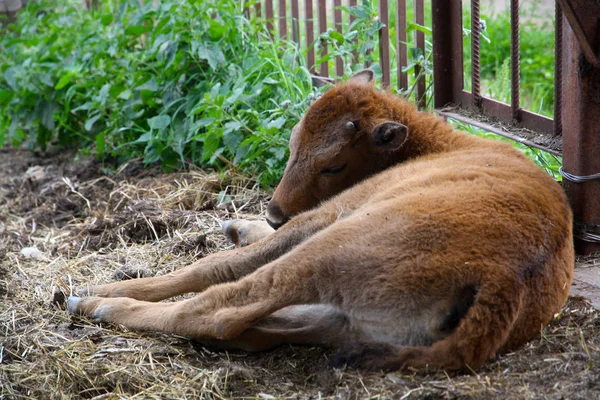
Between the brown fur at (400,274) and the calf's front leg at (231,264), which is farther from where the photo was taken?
the calf's front leg at (231,264)

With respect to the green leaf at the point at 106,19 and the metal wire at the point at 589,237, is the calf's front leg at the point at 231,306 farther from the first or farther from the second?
the green leaf at the point at 106,19

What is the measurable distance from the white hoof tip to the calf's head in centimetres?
123

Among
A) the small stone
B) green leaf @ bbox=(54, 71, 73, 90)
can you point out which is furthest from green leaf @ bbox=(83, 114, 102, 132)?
the small stone

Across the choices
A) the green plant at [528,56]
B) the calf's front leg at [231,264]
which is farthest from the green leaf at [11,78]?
the green plant at [528,56]

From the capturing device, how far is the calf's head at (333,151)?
15.6 feet

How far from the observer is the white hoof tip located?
434cm

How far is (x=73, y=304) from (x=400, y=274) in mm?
1901

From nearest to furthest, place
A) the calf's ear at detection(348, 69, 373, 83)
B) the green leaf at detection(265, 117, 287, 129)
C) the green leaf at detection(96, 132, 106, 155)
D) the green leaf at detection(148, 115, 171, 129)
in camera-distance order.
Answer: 1. the calf's ear at detection(348, 69, 373, 83)
2. the green leaf at detection(265, 117, 287, 129)
3. the green leaf at detection(148, 115, 171, 129)
4. the green leaf at detection(96, 132, 106, 155)

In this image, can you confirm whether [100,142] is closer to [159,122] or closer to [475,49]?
[159,122]

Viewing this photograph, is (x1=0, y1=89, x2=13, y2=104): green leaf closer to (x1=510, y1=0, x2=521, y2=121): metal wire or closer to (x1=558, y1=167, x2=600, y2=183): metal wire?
(x1=510, y1=0, x2=521, y2=121): metal wire

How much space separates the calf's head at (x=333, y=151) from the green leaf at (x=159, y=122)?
263 centimetres

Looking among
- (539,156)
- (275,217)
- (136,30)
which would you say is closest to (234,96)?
(136,30)

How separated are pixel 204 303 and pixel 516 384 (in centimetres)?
148

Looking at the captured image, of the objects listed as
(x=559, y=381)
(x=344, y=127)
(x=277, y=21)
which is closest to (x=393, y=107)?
(x=344, y=127)
